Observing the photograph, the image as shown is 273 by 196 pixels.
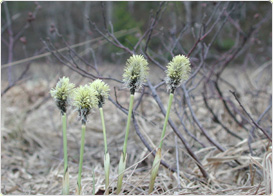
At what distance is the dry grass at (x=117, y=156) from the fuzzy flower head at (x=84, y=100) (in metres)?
0.36

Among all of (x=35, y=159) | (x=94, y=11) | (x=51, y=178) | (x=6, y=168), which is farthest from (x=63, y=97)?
(x=94, y=11)

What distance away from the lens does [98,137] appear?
331 cm

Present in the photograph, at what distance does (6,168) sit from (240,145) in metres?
1.96

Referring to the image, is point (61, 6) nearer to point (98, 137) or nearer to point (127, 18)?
point (127, 18)

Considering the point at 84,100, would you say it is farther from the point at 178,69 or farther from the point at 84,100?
the point at 178,69

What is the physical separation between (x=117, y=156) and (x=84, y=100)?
5.36 ft

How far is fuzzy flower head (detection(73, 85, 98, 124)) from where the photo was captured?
3.59 ft

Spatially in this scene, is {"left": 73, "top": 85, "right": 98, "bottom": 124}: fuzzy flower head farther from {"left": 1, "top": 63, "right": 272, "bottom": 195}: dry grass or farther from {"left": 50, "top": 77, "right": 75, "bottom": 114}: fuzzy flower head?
{"left": 1, "top": 63, "right": 272, "bottom": 195}: dry grass

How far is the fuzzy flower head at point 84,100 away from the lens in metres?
1.09

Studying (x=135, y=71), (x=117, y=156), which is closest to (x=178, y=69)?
(x=135, y=71)

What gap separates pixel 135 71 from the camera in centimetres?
113

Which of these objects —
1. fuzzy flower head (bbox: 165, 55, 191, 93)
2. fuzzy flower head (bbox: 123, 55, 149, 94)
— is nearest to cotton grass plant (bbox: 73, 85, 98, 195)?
fuzzy flower head (bbox: 123, 55, 149, 94)

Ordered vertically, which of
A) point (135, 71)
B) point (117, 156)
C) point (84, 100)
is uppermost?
point (117, 156)

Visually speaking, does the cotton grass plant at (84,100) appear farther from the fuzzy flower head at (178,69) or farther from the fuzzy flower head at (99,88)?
the fuzzy flower head at (178,69)
